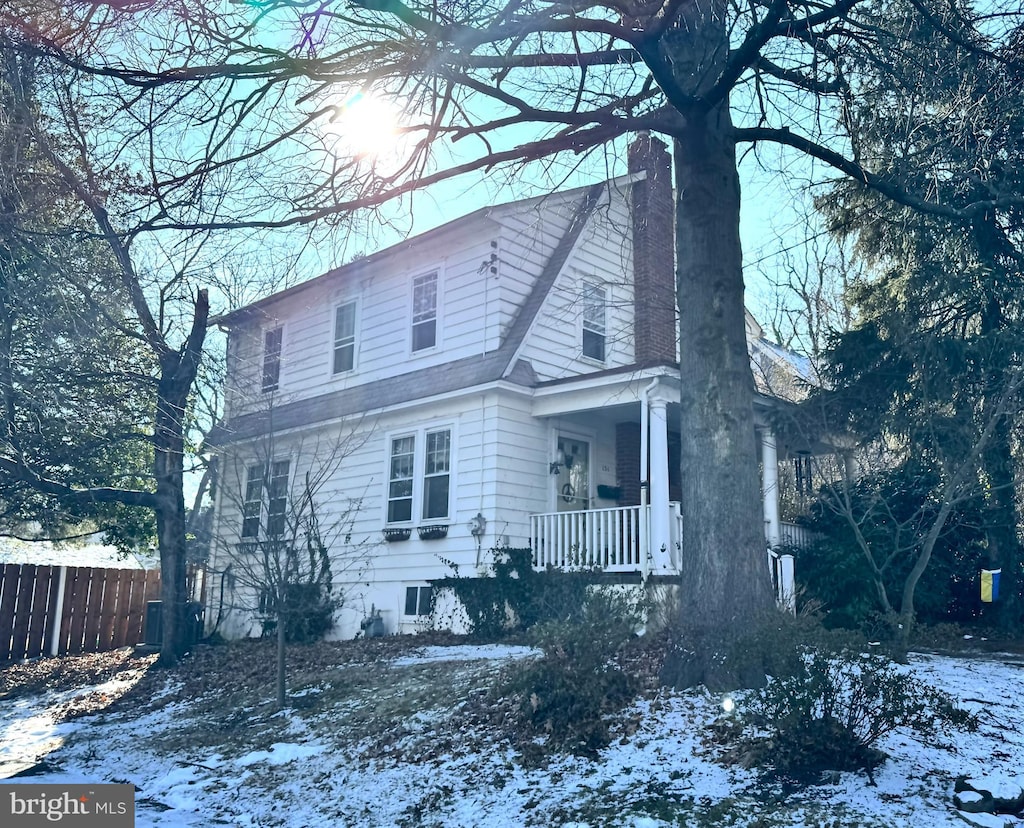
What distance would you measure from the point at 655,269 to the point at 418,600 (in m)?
7.35

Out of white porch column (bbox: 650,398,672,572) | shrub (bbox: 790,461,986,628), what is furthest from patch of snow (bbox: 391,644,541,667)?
shrub (bbox: 790,461,986,628)

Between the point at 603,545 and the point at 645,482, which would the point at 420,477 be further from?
the point at 645,482

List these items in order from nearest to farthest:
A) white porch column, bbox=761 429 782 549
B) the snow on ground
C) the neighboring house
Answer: the snow on ground < the neighboring house < white porch column, bbox=761 429 782 549

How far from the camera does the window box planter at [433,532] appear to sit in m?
14.7

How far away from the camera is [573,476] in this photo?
50.9ft

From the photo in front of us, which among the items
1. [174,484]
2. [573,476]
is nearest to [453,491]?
[573,476]

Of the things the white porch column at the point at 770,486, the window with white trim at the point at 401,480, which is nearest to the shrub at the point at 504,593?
the window with white trim at the point at 401,480

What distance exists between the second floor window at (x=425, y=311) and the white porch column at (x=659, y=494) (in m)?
4.90

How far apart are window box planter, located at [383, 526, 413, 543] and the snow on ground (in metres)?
5.62

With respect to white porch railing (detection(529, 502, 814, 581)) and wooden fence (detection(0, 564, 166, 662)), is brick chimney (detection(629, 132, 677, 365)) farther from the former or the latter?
wooden fence (detection(0, 564, 166, 662))

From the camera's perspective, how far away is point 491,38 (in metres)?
6.95

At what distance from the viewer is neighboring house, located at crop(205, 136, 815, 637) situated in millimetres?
13727

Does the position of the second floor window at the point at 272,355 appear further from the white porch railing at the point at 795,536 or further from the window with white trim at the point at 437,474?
the white porch railing at the point at 795,536

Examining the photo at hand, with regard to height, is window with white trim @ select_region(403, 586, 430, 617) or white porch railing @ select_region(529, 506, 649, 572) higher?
white porch railing @ select_region(529, 506, 649, 572)
